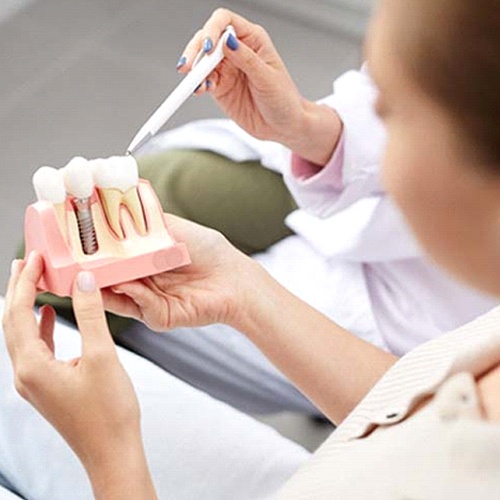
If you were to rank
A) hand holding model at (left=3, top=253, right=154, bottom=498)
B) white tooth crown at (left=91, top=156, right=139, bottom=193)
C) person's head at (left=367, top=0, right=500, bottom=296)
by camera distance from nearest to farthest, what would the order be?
1. person's head at (left=367, top=0, right=500, bottom=296)
2. hand holding model at (left=3, top=253, right=154, bottom=498)
3. white tooth crown at (left=91, top=156, right=139, bottom=193)

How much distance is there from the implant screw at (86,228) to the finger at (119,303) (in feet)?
0.13

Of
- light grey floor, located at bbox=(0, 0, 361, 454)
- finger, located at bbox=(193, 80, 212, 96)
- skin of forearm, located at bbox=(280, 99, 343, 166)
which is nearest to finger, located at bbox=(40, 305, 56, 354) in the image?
finger, located at bbox=(193, 80, 212, 96)

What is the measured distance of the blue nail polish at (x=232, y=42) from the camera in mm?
965

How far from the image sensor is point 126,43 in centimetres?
210

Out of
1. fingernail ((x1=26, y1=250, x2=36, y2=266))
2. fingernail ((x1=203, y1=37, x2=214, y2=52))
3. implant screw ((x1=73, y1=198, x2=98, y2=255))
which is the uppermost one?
fingernail ((x1=203, y1=37, x2=214, y2=52))

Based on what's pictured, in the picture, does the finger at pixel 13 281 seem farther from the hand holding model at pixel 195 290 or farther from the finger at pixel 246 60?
the finger at pixel 246 60

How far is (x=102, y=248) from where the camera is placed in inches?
33.6

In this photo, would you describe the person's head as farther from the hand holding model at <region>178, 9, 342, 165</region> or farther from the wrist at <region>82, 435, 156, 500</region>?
the hand holding model at <region>178, 9, 342, 165</region>

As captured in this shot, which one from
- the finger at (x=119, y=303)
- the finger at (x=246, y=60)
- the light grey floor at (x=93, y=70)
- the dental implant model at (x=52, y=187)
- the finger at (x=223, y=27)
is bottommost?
the finger at (x=119, y=303)

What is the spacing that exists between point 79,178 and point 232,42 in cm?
25

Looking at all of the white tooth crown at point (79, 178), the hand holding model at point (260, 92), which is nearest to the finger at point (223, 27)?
the hand holding model at point (260, 92)

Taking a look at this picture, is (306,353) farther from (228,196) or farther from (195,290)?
(228,196)

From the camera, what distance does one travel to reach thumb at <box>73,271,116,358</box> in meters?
0.74

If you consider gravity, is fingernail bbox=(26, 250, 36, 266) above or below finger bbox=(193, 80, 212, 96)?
below
